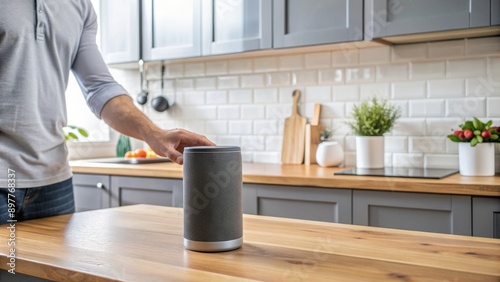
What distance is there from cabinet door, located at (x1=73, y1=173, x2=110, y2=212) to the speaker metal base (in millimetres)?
2176

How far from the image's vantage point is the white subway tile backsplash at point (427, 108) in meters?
2.79

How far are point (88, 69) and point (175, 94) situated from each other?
2.00m

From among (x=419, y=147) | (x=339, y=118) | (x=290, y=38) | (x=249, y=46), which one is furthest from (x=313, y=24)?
(x=419, y=147)

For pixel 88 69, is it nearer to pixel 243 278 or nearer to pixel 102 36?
pixel 243 278

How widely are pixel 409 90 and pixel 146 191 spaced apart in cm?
153

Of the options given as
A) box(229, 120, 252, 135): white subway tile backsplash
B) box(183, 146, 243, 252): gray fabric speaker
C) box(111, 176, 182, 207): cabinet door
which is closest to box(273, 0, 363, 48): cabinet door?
box(229, 120, 252, 135): white subway tile backsplash

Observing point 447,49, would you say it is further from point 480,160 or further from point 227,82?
point 227,82

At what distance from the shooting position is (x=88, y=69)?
1774mm

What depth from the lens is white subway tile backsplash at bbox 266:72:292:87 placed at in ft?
10.7

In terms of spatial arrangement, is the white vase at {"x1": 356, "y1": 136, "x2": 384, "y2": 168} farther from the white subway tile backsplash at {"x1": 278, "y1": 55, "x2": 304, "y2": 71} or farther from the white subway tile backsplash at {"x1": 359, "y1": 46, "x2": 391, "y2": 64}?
the white subway tile backsplash at {"x1": 278, "y1": 55, "x2": 304, "y2": 71}

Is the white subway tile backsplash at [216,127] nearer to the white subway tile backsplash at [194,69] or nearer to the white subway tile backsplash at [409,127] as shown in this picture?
the white subway tile backsplash at [194,69]

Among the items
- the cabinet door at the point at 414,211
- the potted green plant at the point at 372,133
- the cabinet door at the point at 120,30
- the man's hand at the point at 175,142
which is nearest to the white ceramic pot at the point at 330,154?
the potted green plant at the point at 372,133

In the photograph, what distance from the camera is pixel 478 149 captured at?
2.40m

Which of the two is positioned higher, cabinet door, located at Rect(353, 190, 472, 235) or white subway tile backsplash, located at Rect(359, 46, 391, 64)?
white subway tile backsplash, located at Rect(359, 46, 391, 64)
